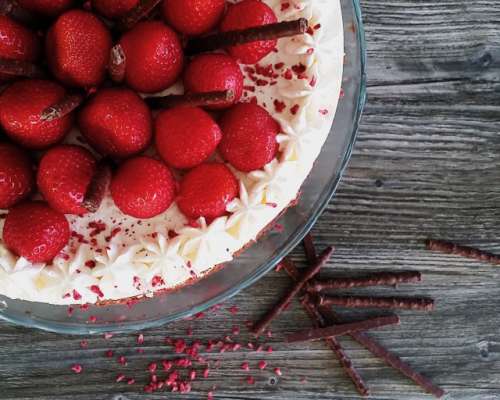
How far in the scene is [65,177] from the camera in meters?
1.53

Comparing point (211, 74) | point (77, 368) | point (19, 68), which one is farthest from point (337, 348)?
point (19, 68)

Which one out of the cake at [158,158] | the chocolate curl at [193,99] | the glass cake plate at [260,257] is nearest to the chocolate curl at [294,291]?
the glass cake plate at [260,257]

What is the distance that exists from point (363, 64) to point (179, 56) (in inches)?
23.5

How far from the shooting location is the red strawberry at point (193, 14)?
5.23 ft

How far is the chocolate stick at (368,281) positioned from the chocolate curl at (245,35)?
36.5 inches

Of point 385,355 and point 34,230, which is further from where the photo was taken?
point 385,355

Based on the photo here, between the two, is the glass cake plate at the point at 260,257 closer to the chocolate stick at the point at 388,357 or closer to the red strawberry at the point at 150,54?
the chocolate stick at the point at 388,357

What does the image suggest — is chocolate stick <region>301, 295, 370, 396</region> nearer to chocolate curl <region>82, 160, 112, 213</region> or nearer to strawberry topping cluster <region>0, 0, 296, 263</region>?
strawberry topping cluster <region>0, 0, 296, 263</region>

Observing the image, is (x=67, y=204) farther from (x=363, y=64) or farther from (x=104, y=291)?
(x=363, y=64)

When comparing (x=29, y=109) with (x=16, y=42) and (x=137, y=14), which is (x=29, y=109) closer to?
(x=16, y=42)

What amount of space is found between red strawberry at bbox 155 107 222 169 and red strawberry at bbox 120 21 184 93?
89 mm

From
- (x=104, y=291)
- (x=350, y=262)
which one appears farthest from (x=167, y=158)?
(x=350, y=262)

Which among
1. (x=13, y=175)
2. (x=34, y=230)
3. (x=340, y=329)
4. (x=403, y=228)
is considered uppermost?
(x=13, y=175)

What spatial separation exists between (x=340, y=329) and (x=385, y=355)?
0.19 metres
